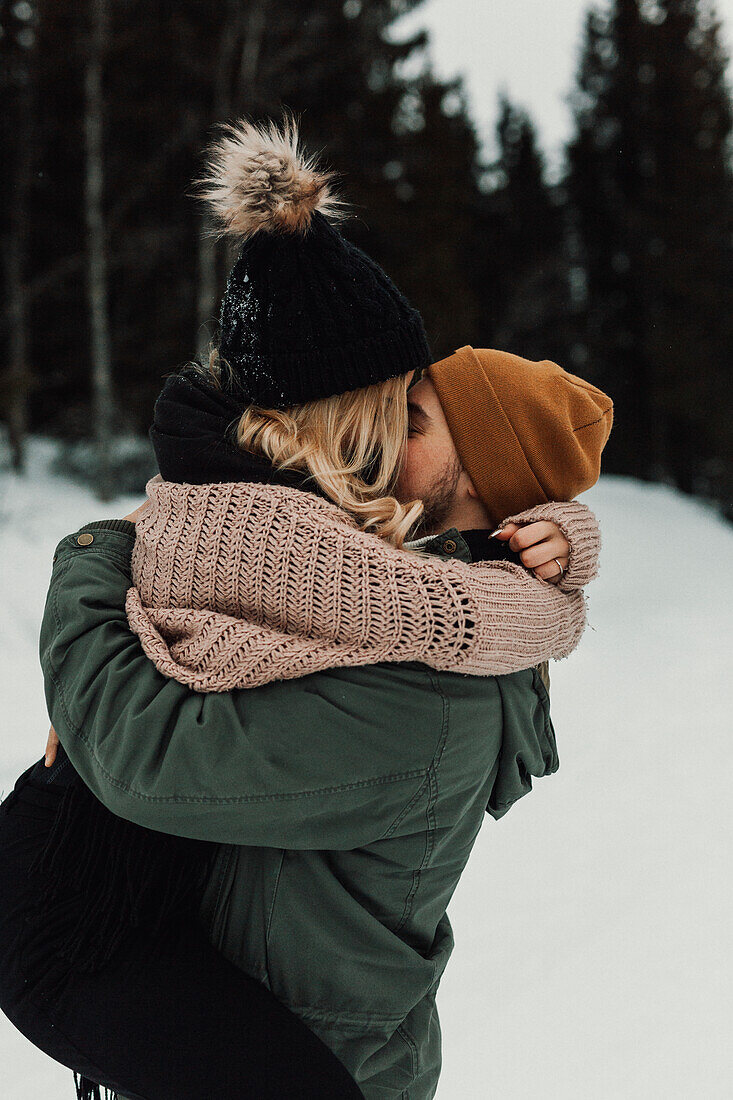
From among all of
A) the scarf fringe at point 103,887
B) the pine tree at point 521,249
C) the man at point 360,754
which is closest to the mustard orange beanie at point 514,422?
the man at point 360,754

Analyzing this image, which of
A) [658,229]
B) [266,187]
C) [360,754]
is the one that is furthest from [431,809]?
[658,229]

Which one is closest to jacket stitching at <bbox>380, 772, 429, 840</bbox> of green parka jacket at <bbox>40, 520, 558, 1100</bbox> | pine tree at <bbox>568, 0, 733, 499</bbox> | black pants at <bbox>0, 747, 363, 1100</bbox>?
green parka jacket at <bbox>40, 520, 558, 1100</bbox>

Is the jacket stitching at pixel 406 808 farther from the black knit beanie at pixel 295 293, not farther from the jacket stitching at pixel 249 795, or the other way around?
the black knit beanie at pixel 295 293

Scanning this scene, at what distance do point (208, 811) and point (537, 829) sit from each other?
2.63 m

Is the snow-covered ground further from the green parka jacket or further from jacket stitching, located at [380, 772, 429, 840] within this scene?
jacket stitching, located at [380, 772, 429, 840]

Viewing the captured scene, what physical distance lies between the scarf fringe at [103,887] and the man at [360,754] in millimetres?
52

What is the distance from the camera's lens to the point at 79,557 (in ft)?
4.13

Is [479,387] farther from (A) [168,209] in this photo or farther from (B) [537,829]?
(A) [168,209]

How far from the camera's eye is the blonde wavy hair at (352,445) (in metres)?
1.16

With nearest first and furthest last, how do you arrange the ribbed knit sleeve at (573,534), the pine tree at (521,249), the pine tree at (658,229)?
the ribbed knit sleeve at (573,534), the pine tree at (658,229), the pine tree at (521,249)

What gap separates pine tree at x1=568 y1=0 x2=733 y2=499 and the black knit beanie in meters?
18.1

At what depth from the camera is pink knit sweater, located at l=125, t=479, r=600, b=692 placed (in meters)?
1.03

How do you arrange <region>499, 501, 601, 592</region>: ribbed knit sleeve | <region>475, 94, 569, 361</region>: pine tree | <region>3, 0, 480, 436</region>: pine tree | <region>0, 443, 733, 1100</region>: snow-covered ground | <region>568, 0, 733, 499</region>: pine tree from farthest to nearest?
<region>475, 94, 569, 361</region>: pine tree → <region>568, 0, 733, 499</region>: pine tree → <region>3, 0, 480, 436</region>: pine tree → <region>0, 443, 733, 1100</region>: snow-covered ground → <region>499, 501, 601, 592</region>: ribbed knit sleeve

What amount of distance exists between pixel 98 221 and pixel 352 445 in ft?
31.1
